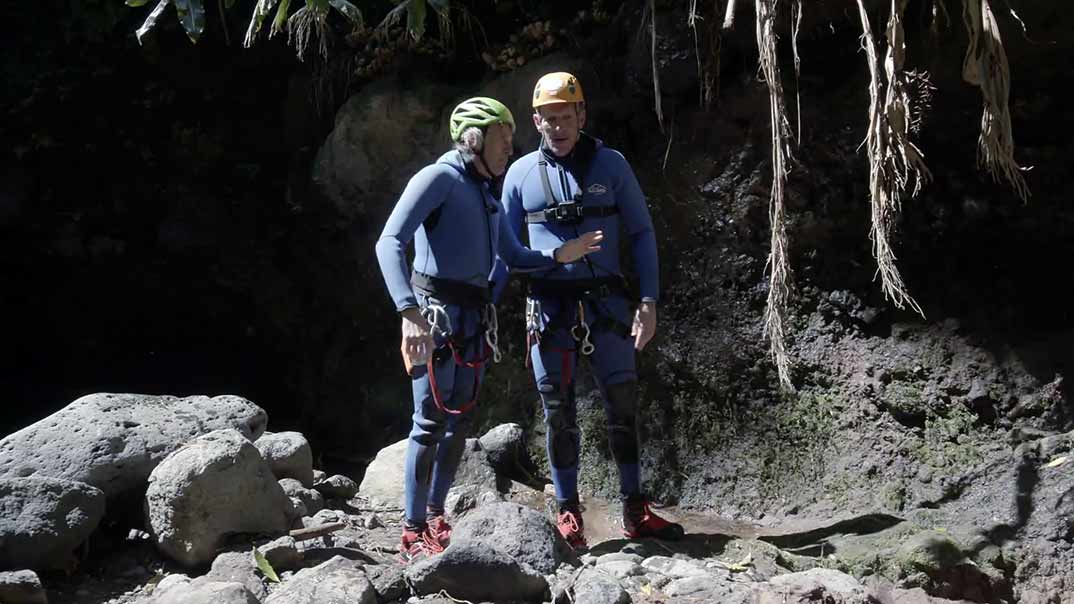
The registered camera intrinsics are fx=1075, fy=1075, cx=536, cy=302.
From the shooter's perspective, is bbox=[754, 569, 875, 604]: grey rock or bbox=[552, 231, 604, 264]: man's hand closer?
bbox=[754, 569, 875, 604]: grey rock

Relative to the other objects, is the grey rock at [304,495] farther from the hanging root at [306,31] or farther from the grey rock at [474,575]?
the hanging root at [306,31]

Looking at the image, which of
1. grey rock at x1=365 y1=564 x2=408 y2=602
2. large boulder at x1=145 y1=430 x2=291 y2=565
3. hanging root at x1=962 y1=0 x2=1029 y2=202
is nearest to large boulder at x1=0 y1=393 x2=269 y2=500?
large boulder at x1=145 y1=430 x2=291 y2=565

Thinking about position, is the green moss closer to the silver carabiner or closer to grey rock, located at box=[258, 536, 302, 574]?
the silver carabiner

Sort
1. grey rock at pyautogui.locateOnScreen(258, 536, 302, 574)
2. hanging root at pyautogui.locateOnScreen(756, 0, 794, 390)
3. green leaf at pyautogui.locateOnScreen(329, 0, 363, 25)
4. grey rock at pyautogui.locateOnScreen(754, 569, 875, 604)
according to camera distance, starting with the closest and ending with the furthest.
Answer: grey rock at pyautogui.locateOnScreen(754, 569, 875, 604), grey rock at pyautogui.locateOnScreen(258, 536, 302, 574), hanging root at pyautogui.locateOnScreen(756, 0, 794, 390), green leaf at pyautogui.locateOnScreen(329, 0, 363, 25)

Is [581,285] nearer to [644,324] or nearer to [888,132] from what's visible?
[644,324]

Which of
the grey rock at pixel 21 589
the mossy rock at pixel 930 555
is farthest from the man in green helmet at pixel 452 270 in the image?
the mossy rock at pixel 930 555

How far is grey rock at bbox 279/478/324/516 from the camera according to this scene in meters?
5.22

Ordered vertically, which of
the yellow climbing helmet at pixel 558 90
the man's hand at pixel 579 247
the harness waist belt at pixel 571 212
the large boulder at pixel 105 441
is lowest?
the large boulder at pixel 105 441

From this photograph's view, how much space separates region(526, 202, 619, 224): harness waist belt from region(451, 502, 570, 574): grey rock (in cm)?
125

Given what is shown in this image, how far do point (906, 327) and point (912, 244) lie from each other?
1.48 ft

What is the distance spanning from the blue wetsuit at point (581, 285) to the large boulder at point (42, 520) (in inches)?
76.1

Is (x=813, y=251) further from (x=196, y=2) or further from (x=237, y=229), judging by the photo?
(x=237, y=229)

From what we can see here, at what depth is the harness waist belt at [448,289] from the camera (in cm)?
439

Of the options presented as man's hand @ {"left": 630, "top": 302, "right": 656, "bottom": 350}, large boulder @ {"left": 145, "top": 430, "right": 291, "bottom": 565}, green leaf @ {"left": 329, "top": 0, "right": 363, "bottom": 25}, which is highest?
green leaf @ {"left": 329, "top": 0, "right": 363, "bottom": 25}
